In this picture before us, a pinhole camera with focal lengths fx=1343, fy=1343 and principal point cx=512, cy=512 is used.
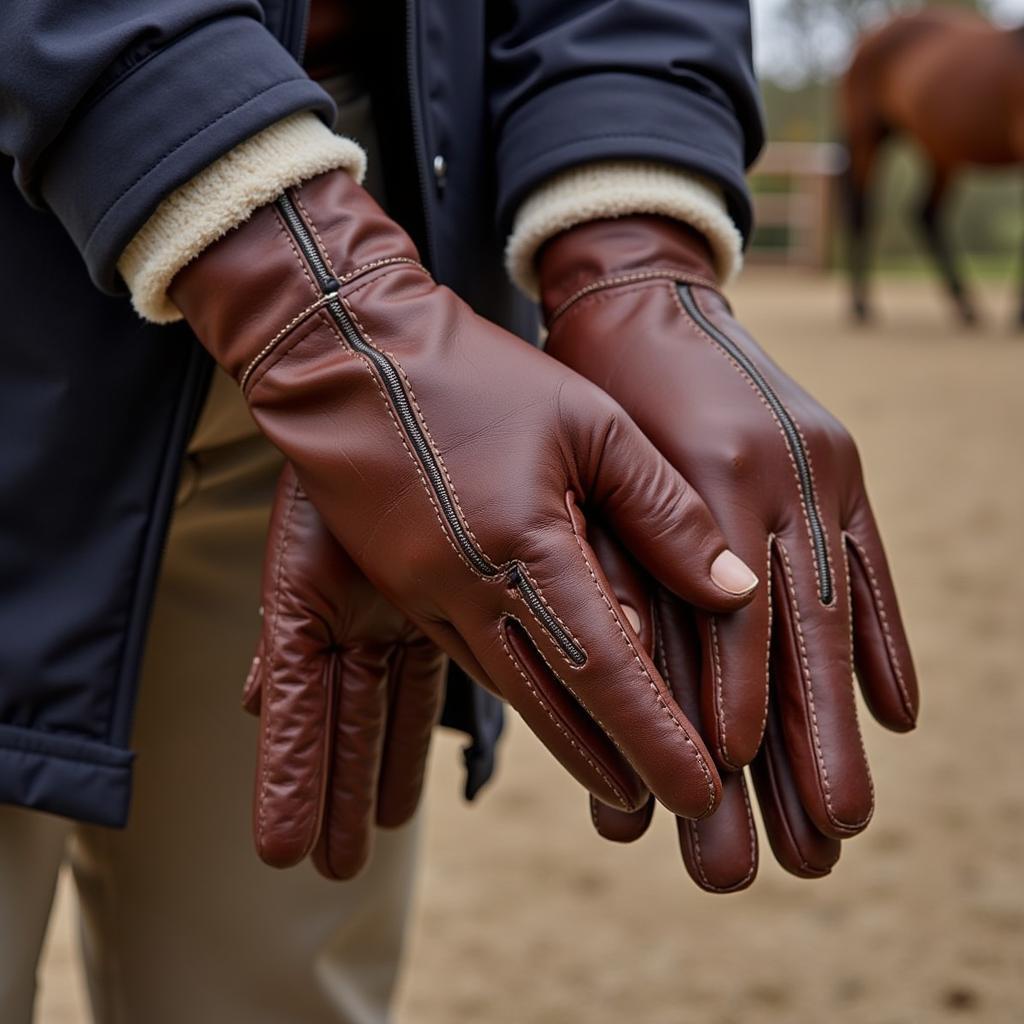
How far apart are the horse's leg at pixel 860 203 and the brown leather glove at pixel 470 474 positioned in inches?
297

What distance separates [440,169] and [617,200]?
0.40ft

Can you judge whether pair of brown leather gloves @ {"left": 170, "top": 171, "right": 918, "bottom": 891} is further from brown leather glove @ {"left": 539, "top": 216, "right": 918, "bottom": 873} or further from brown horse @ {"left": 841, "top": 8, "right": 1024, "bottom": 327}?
brown horse @ {"left": 841, "top": 8, "right": 1024, "bottom": 327}

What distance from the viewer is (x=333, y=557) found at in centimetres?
82

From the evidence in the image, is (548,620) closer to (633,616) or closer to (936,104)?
(633,616)

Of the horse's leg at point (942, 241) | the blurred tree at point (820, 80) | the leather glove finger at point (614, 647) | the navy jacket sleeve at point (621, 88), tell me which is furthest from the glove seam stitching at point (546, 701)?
the blurred tree at point (820, 80)

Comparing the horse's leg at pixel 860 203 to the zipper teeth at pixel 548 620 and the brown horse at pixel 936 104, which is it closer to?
the brown horse at pixel 936 104

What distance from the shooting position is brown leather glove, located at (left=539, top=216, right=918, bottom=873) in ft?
2.58

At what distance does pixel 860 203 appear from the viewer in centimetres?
822

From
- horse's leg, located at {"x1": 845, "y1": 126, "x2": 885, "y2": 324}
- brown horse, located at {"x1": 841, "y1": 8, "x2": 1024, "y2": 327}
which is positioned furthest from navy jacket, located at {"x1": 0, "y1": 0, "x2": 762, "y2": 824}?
horse's leg, located at {"x1": 845, "y1": 126, "x2": 885, "y2": 324}

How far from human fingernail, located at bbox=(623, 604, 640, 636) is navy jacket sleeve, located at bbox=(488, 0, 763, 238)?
1.00 ft

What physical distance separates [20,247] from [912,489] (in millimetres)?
3607

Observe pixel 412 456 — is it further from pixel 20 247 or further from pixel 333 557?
pixel 20 247

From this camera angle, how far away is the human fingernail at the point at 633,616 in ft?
2.54

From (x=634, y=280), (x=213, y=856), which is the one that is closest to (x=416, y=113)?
(x=634, y=280)
